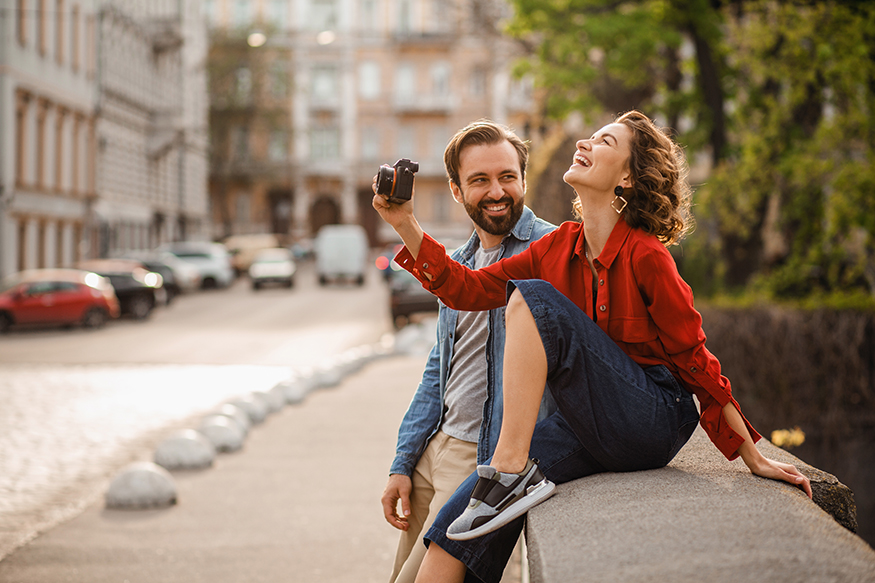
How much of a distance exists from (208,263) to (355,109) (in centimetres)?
3178

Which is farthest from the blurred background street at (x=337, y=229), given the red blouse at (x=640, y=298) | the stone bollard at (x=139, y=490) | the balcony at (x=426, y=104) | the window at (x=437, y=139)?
the balcony at (x=426, y=104)

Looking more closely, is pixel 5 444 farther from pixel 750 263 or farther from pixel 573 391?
pixel 750 263

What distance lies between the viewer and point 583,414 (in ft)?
10.2

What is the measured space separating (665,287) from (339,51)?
68.7m

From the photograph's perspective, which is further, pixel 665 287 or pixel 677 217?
pixel 677 217

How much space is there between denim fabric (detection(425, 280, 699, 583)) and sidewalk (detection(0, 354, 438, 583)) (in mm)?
2738

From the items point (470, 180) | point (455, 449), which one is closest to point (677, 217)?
point (470, 180)

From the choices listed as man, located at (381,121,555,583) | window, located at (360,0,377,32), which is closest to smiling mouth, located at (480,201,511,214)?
man, located at (381,121,555,583)

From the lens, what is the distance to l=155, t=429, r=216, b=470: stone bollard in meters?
8.64

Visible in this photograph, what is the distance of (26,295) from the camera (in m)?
23.9

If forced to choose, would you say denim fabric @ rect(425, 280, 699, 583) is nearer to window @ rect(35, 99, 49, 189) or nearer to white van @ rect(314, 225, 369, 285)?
window @ rect(35, 99, 49, 189)

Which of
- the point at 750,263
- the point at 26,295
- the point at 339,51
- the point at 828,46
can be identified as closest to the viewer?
the point at 828,46

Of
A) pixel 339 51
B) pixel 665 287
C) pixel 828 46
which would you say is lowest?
pixel 665 287

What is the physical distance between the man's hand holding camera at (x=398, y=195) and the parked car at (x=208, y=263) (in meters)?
37.2
